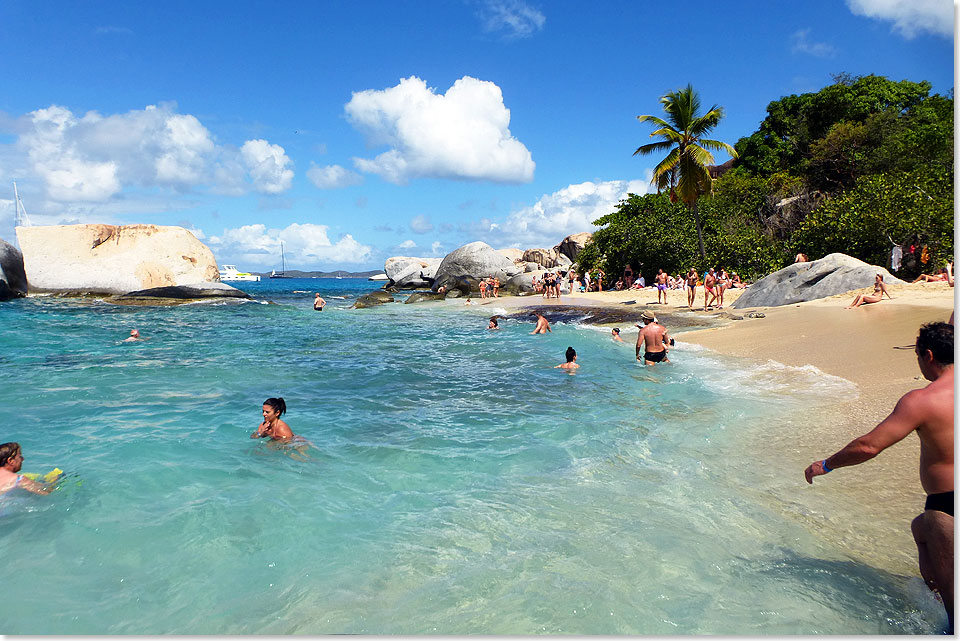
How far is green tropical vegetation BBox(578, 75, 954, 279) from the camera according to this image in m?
20.6

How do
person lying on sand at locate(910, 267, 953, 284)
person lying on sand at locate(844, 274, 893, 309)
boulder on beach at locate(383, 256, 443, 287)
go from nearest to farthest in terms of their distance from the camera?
person lying on sand at locate(844, 274, 893, 309), person lying on sand at locate(910, 267, 953, 284), boulder on beach at locate(383, 256, 443, 287)

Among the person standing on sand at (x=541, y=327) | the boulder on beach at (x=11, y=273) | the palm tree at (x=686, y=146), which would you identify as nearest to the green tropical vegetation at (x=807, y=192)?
the palm tree at (x=686, y=146)

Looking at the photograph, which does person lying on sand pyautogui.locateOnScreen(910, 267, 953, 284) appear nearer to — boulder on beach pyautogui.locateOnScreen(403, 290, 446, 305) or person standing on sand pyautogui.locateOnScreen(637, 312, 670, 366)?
person standing on sand pyautogui.locateOnScreen(637, 312, 670, 366)

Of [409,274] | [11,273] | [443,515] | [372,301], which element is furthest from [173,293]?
[443,515]

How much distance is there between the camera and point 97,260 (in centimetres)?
3366

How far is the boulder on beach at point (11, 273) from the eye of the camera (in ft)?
105

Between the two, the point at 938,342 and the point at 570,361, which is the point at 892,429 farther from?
the point at 570,361

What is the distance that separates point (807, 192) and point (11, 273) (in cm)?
4853

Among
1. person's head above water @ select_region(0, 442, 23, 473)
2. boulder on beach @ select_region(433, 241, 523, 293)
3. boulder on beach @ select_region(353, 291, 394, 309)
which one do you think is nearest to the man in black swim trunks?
person's head above water @ select_region(0, 442, 23, 473)

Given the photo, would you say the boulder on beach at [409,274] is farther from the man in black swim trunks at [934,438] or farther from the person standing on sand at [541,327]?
the man in black swim trunks at [934,438]

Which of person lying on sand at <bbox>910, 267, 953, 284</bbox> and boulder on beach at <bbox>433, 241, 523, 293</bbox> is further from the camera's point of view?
boulder on beach at <bbox>433, 241, 523, 293</bbox>

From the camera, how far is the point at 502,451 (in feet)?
21.3

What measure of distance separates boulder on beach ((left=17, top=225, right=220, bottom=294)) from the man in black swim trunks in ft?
126

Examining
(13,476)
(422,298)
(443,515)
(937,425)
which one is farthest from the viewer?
(422,298)
